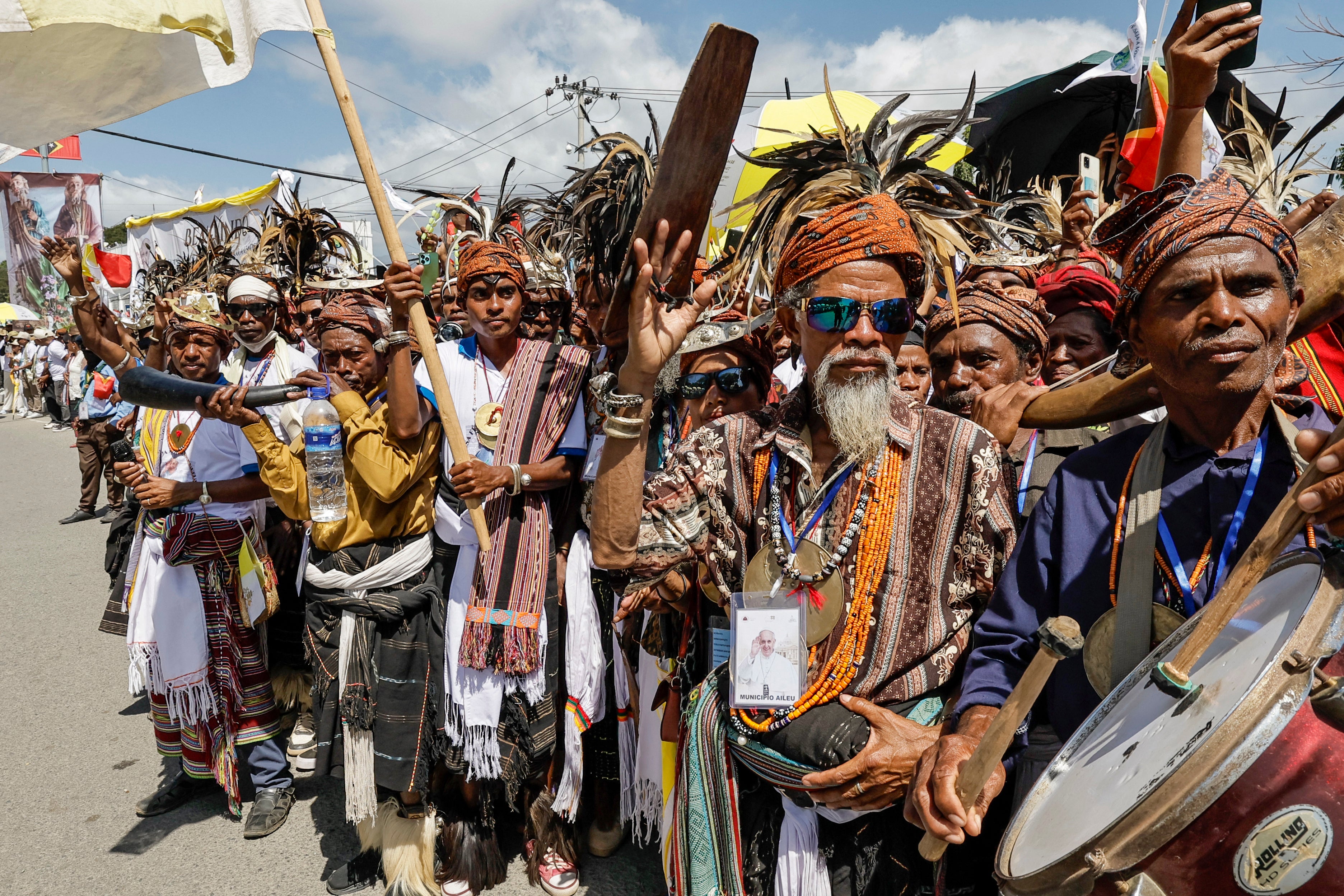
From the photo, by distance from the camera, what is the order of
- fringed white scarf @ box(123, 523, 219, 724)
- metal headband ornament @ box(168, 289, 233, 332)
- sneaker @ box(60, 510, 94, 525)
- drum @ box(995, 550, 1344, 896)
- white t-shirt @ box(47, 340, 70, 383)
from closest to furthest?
drum @ box(995, 550, 1344, 896) → fringed white scarf @ box(123, 523, 219, 724) → metal headband ornament @ box(168, 289, 233, 332) → sneaker @ box(60, 510, 94, 525) → white t-shirt @ box(47, 340, 70, 383)

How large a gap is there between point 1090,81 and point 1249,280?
6187 millimetres

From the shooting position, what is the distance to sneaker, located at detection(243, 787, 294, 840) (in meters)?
4.02

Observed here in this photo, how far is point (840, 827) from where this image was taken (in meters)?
1.98

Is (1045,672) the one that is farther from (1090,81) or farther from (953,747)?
(1090,81)

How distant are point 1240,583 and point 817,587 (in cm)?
91

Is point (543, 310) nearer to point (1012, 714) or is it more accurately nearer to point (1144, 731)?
point (1012, 714)

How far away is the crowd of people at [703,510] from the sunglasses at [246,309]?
24 millimetres

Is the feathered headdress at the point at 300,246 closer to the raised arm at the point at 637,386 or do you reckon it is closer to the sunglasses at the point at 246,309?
the sunglasses at the point at 246,309

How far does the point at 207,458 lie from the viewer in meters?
4.02

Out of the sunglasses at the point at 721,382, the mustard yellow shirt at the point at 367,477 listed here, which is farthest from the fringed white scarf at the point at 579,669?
the sunglasses at the point at 721,382

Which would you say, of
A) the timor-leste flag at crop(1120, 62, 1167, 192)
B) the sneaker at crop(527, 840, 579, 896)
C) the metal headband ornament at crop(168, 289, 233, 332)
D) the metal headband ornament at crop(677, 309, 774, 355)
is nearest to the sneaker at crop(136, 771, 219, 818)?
the sneaker at crop(527, 840, 579, 896)

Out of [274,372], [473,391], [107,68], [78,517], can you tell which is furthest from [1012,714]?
[78,517]

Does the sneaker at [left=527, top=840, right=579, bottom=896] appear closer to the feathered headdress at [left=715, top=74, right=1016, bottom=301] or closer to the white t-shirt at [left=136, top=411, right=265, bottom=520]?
the white t-shirt at [left=136, top=411, right=265, bottom=520]

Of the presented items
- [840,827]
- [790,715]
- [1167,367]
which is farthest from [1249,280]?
[840,827]
